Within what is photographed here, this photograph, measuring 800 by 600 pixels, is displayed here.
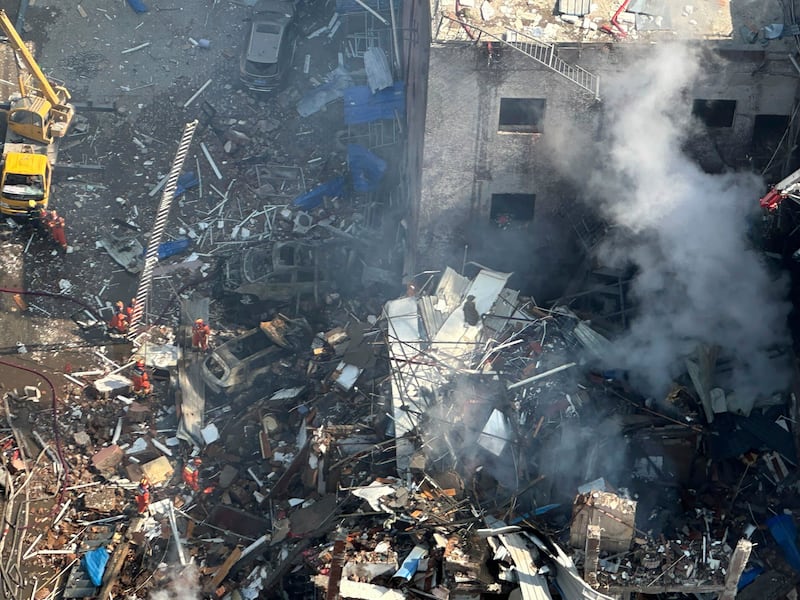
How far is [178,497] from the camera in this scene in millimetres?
19391

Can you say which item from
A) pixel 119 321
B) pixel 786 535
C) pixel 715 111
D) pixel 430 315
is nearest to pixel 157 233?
pixel 119 321

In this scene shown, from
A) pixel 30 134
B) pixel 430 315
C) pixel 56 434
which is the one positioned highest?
pixel 30 134

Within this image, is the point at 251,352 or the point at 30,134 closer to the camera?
the point at 251,352

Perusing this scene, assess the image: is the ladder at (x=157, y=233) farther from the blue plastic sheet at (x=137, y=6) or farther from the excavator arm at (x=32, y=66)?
the blue plastic sheet at (x=137, y=6)

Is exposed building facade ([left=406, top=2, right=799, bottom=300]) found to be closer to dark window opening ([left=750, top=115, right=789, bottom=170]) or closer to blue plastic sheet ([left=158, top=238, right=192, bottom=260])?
dark window opening ([left=750, top=115, right=789, bottom=170])

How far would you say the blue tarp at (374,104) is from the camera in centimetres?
2475

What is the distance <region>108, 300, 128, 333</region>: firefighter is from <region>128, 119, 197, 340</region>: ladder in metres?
0.16

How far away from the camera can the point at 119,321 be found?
21906 millimetres

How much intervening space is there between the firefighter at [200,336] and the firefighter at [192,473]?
2.55 meters

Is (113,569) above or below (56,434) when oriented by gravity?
below

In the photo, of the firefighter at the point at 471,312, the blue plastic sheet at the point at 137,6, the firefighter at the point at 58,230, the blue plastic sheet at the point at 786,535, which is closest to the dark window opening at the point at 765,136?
the firefighter at the point at 471,312

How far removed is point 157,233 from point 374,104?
20.6ft

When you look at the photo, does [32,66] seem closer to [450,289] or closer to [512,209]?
[450,289]

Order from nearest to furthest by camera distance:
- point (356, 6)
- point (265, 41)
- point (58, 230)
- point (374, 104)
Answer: point (58, 230)
point (374, 104)
point (265, 41)
point (356, 6)
